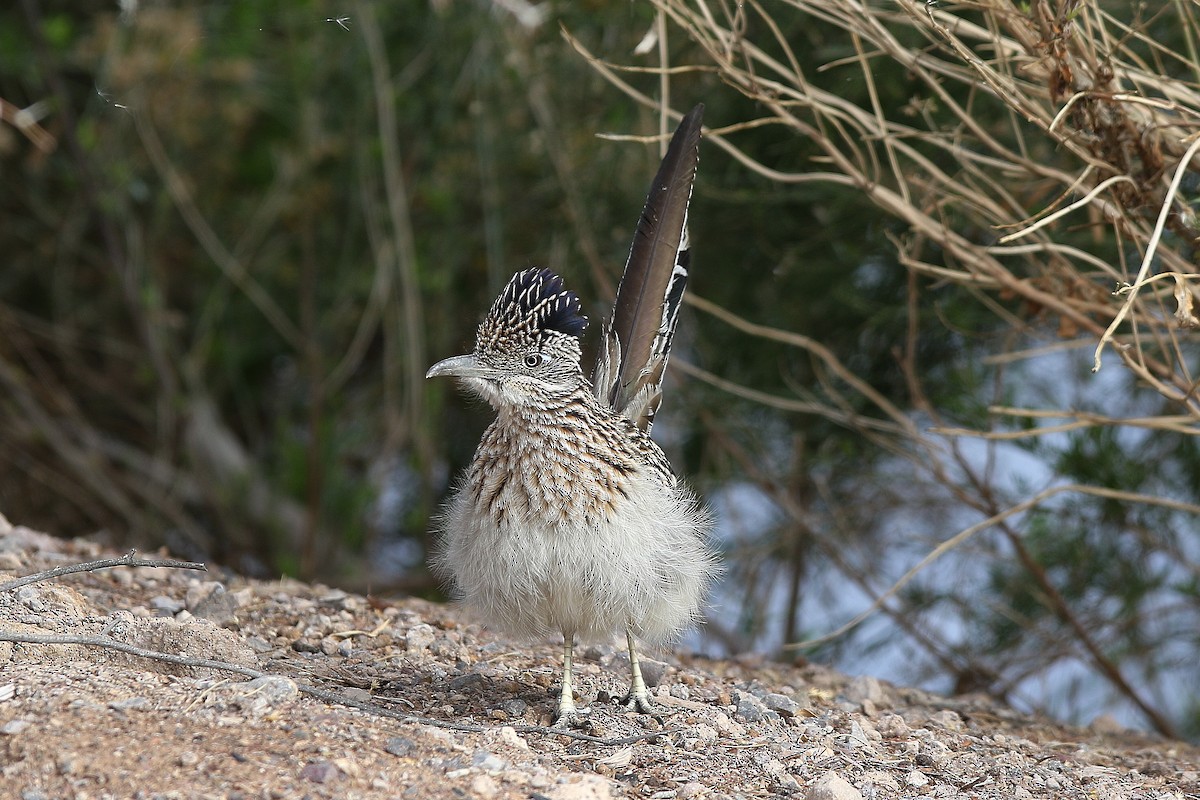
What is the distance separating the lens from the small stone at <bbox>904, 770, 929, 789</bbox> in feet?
10.8

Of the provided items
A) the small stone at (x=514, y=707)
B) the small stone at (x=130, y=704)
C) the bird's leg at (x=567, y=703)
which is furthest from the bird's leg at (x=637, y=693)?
the small stone at (x=130, y=704)

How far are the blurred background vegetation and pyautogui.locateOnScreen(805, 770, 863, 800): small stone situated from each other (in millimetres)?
1173

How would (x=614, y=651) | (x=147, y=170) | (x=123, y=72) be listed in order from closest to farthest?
(x=614, y=651) → (x=123, y=72) → (x=147, y=170)

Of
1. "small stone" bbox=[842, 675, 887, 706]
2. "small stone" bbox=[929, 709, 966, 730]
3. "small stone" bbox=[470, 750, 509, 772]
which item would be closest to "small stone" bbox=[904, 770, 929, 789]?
"small stone" bbox=[929, 709, 966, 730]

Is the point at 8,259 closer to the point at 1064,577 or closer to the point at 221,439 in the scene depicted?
the point at 221,439

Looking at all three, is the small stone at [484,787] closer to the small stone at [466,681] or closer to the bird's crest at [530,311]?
the small stone at [466,681]

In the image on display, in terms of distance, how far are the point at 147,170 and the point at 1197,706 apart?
A: 6294mm

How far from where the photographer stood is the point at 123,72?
269 inches

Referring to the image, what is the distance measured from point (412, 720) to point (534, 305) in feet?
3.75

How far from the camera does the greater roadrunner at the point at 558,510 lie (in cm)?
345

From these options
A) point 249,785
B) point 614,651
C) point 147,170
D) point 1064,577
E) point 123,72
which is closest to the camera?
point 249,785

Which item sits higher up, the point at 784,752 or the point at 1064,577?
the point at 1064,577

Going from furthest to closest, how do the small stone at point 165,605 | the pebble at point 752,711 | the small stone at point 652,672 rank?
the small stone at point 165,605
the small stone at point 652,672
the pebble at point 752,711

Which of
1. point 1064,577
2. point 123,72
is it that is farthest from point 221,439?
point 1064,577
